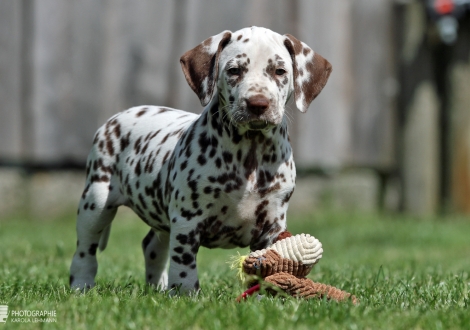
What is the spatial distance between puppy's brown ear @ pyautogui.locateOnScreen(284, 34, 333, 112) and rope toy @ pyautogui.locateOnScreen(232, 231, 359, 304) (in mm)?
913

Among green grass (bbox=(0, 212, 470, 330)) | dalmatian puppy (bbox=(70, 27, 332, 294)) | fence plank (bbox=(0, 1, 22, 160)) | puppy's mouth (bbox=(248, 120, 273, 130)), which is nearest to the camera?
green grass (bbox=(0, 212, 470, 330))

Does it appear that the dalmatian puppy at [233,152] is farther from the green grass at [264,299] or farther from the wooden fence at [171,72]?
the wooden fence at [171,72]

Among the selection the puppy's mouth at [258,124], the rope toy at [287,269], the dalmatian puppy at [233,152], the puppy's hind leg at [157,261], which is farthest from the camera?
the puppy's hind leg at [157,261]

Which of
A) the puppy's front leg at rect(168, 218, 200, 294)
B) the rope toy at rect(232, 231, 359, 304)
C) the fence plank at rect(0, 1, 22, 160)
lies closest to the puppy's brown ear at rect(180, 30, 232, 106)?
the puppy's front leg at rect(168, 218, 200, 294)

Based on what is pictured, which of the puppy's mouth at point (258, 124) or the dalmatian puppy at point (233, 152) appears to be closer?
the puppy's mouth at point (258, 124)

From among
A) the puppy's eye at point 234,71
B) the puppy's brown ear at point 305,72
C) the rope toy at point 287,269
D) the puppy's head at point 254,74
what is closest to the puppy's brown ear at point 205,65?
the puppy's head at point 254,74

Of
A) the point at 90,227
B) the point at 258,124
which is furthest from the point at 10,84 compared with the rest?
the point at 258,124

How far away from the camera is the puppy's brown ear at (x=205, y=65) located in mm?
4832

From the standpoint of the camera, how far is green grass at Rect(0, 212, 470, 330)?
3754 millimetres

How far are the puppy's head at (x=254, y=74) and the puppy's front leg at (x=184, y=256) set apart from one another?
69 centimetres

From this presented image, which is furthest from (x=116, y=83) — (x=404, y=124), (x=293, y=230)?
(x=404, y=124)

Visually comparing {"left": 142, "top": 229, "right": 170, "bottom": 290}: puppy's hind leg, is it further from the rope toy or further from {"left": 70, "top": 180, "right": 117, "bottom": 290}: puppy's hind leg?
the rope toy

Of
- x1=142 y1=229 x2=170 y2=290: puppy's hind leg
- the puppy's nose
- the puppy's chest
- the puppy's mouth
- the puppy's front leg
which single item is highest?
the puppy's nose

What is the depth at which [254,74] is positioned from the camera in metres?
4.59
